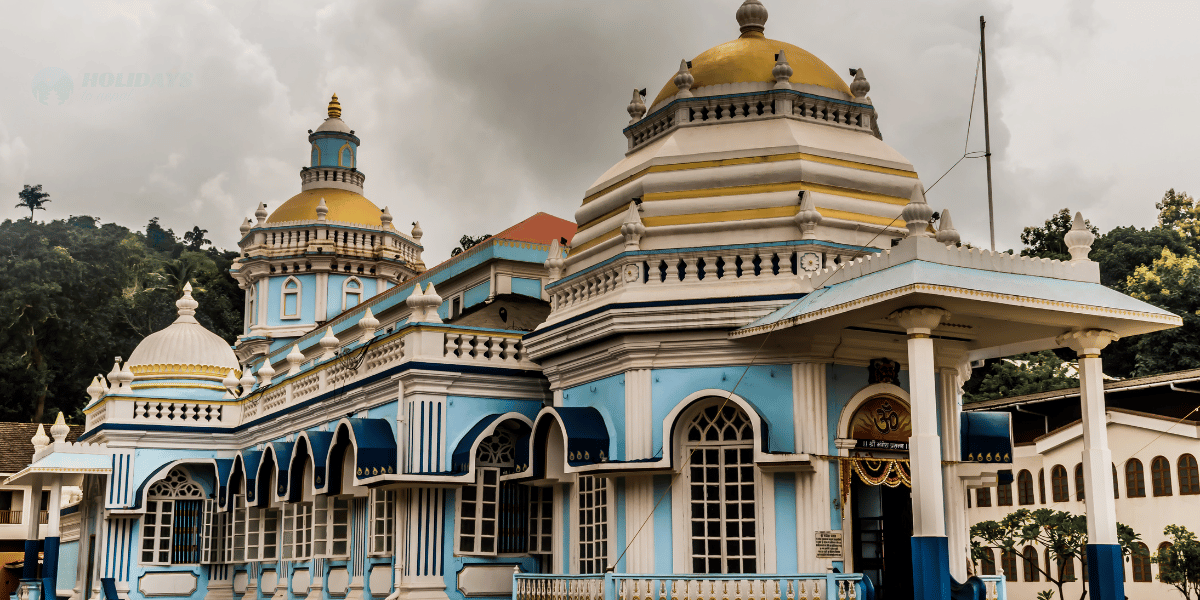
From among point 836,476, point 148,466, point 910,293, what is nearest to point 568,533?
point 836,476

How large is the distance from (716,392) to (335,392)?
7.65 m

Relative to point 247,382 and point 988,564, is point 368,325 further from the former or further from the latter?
point 988,564

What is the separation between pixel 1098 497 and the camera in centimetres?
1312

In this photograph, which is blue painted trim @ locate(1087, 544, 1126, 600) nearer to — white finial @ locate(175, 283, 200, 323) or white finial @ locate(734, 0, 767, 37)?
white finial @ locate(734, 0, 767, 37)

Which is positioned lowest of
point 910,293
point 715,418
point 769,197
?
point 715,418

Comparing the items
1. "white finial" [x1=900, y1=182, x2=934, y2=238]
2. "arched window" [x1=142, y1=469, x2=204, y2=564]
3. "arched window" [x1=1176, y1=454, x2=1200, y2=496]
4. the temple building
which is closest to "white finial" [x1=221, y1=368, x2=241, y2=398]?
"arched window" [x1=142, y1=469, x2=204, y2=564]

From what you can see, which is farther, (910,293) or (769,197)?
(769,197)

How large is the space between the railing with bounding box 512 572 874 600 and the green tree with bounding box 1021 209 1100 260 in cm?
3186

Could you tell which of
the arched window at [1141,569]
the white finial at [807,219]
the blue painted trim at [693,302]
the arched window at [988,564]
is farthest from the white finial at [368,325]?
the arched window at [988,564]

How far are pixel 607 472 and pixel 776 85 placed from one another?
589 cm

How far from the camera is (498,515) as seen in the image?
17203 millimetres

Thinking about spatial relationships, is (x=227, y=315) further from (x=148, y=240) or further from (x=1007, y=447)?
(x=1007, y=447)

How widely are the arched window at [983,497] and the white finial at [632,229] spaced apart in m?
20.5

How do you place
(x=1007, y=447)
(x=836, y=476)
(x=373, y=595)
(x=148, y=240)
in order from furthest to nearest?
(x=148, y=240) → (x=373, y=595) → (x=1007, y=447) → (x=836, y=476)
